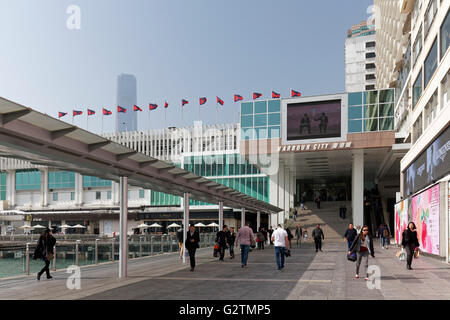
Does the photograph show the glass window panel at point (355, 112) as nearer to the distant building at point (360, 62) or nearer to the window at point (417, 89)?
the window at point (417, 89)

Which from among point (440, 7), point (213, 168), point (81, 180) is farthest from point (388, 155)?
point (81, 180)

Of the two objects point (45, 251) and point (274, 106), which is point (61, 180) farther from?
point (45, 251)

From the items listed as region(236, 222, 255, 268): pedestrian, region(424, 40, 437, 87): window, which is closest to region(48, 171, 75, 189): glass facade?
region(424, 40, 437, 87): window

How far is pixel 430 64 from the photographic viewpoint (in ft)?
84.0

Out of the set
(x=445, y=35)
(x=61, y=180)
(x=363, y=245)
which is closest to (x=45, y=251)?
(x=363, y=245)

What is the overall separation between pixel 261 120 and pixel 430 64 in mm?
22627

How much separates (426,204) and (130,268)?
556 inches

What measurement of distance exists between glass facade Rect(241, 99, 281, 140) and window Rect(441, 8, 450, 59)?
23787mm

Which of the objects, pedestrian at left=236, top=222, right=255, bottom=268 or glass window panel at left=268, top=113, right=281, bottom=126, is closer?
pedestrian at left=236, top=222, right=255, bottom=268

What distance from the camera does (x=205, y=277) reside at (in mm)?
13203

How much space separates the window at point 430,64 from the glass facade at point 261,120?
19.7 m

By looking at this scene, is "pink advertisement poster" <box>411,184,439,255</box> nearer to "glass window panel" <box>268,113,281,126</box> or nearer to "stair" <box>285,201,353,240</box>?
"stair" <box>285,201,353,240</box>

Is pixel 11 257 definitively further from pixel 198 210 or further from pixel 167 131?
pixel 167 131

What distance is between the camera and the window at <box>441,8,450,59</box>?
2092 cm
